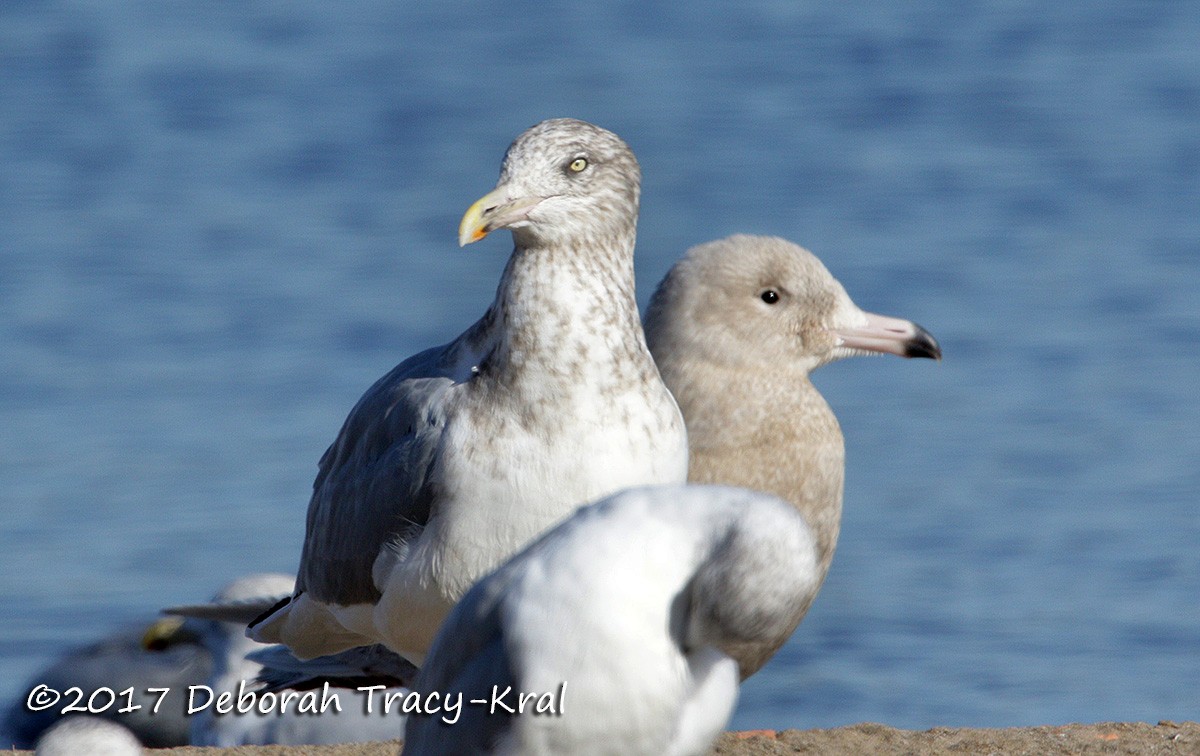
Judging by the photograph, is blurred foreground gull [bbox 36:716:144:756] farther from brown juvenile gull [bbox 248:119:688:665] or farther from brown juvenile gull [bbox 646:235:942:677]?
brown juvenile gull [bbox 646:235:942:677]

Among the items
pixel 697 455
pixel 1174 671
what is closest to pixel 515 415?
pixel 697 455

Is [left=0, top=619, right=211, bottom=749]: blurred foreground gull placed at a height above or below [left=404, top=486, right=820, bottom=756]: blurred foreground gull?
below

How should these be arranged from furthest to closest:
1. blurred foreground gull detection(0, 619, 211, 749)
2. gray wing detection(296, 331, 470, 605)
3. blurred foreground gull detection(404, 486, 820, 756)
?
1. blurred foreground gull detection(0, 619, 211, 749)
2. gray wing detection(296, 331, 470, 605)
3. blurred foreground gull detection(404, 486, 820, 756)

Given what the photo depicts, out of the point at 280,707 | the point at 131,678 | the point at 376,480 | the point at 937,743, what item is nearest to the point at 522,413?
the point at 376,480

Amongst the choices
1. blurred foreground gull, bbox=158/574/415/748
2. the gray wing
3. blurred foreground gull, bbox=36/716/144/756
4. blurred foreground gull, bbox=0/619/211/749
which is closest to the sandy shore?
the gray wing

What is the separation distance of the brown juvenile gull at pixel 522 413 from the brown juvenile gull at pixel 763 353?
0.59 meters

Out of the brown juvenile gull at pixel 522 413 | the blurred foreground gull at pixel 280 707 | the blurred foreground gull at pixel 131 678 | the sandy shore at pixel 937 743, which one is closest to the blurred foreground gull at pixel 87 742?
the brown juvenile gull at pixel 522 413

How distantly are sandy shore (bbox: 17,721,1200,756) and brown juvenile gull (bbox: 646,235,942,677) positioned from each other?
45 centimetres

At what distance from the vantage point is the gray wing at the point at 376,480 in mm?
4684

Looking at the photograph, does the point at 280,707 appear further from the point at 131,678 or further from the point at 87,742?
the point at 87,742

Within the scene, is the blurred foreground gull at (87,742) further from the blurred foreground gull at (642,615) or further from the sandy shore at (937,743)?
the sandy shore at (937,743)

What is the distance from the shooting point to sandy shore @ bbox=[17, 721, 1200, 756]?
498cm

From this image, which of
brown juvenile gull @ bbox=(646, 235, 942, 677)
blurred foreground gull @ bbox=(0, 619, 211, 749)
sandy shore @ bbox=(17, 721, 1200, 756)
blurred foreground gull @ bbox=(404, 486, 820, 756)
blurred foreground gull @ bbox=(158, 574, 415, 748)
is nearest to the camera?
blurred foreground gull @ bbox=(404, 486, 820, 756)

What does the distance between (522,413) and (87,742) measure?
1.28 metres
